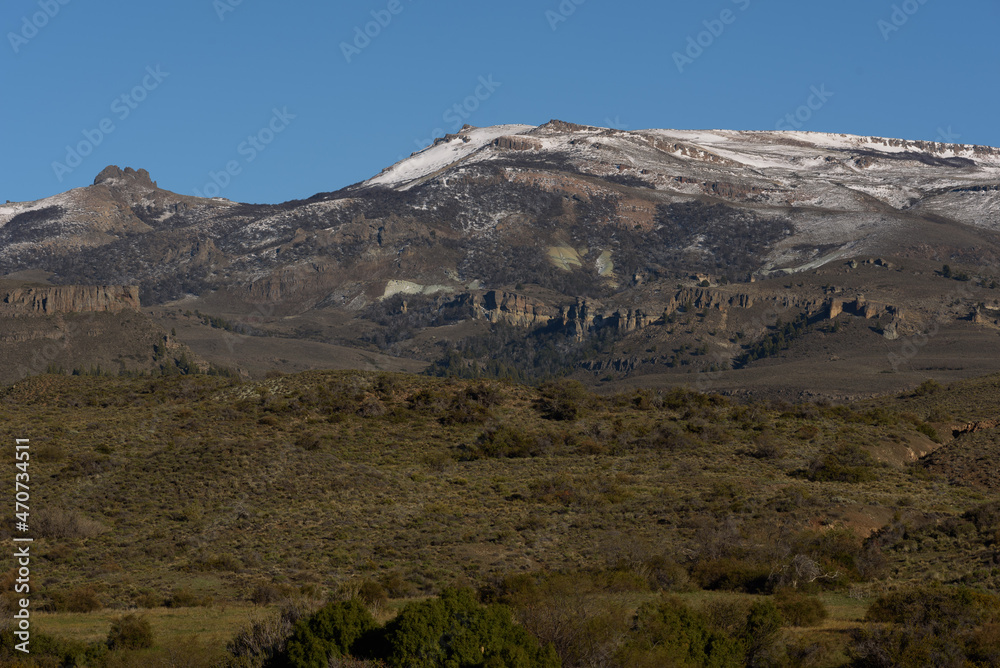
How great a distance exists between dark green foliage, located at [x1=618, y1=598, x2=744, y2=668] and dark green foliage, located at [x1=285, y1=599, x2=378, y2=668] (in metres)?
5.69

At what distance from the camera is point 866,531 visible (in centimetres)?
4491

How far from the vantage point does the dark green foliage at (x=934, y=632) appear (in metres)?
25.9

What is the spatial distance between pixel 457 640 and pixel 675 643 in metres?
4.98

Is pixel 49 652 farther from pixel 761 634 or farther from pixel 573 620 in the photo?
pixel 761 634

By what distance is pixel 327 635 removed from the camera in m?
26.2

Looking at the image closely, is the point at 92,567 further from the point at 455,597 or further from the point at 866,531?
the point at 866,531

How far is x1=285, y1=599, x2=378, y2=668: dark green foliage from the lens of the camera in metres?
25.9

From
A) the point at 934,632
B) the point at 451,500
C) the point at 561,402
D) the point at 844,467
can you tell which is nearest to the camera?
the point at 934,632

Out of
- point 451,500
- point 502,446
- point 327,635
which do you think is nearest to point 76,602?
point 327,635

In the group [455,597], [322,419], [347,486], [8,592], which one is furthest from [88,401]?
[455,597]

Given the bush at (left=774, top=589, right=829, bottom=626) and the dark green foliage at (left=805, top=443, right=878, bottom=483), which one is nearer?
the bush at (left=774, top=589, right=829, bottom=626)

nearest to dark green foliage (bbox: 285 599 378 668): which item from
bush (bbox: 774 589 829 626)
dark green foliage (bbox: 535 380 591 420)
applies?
bush (bbox: 774 589 829 626)

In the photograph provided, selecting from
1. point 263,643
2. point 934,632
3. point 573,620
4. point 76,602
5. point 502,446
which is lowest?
point 76,602

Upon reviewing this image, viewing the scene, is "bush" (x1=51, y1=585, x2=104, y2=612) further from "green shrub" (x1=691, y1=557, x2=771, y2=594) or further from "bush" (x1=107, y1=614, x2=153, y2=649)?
"green shrub" (x1=691, y1=557, x2=771, y2=594)
